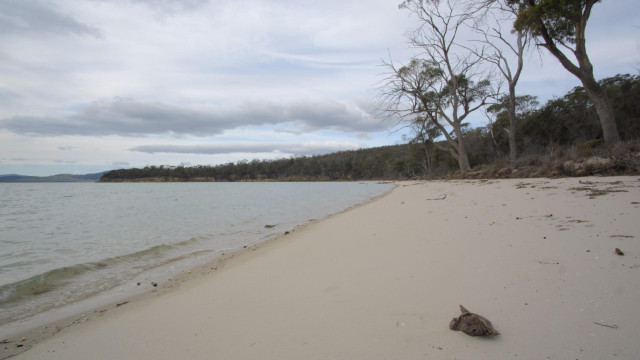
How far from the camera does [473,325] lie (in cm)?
157

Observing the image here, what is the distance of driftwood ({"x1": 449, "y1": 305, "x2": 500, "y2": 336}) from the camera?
5.05ft

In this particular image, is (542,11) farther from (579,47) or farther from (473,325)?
(473,325)

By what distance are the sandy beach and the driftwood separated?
0.04 meters

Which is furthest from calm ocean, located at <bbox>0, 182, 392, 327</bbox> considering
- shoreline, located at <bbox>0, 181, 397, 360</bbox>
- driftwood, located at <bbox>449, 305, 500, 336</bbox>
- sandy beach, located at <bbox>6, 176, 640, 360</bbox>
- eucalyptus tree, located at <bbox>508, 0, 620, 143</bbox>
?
eucalyptus tree, located at <bbox>508, 0, 620, 143</bbox>

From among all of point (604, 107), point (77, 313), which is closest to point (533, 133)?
point (604, 107)

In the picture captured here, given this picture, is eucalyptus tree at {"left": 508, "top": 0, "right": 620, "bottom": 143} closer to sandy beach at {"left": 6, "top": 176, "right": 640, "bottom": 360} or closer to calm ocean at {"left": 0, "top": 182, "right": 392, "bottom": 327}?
sandy beach at {"left": 6, "top": 176, "right": 640, "bottom": 360}

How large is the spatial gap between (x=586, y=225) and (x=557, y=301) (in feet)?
7.29

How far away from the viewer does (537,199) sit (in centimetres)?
573

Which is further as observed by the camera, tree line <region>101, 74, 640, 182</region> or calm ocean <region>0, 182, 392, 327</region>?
tree line <region>101, 74, 640, 182</region>

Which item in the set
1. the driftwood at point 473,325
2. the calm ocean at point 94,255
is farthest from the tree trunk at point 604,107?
the driftwood at point 473,325

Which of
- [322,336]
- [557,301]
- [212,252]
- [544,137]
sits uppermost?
[544,137]

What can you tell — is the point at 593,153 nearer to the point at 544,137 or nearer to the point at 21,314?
the point at 21,314

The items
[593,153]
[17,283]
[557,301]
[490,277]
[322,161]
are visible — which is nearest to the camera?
[557,301]

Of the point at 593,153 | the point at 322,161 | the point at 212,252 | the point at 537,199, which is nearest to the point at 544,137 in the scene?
the point at 593,153
